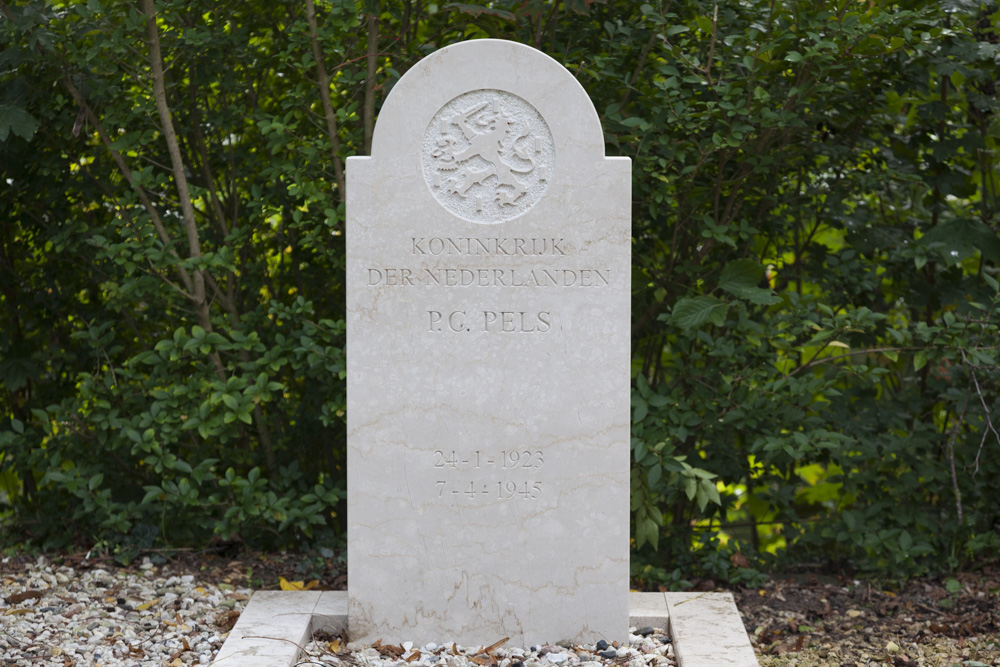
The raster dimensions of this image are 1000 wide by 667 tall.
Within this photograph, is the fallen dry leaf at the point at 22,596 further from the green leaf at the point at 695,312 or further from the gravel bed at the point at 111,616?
the green leaf at the point at 695,312

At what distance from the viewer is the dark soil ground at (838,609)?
11.5 feet

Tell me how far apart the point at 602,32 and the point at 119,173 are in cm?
232

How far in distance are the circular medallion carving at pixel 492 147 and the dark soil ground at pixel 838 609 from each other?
6.10ft

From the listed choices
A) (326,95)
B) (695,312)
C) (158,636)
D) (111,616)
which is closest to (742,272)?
(695,312)

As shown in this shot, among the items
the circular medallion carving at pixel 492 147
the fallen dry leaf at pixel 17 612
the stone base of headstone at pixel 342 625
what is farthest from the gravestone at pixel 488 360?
the fallen dry leaf at pixel 17 612

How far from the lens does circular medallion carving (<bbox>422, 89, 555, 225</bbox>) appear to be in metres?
3.26

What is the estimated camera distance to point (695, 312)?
153 inches

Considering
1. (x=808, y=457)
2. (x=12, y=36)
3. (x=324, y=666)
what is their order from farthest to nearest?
(x=808, y=457) < (x=12, y=36) < (x=324, y=666)

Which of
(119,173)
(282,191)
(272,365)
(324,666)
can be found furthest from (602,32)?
(324,666)

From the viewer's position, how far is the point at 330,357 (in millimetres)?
3977

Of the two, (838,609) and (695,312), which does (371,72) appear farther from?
(838,609)

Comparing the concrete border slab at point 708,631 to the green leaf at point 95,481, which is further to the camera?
the green leaf at point 95,481

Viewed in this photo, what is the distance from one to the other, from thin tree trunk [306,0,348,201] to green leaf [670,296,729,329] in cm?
150

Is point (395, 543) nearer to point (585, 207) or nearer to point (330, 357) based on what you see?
point (330, 357)
